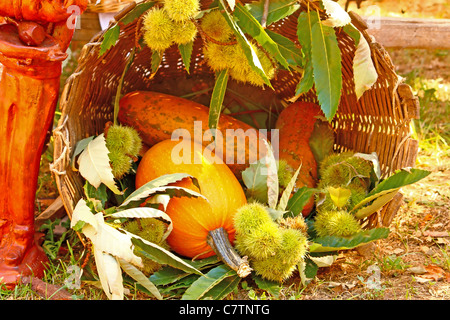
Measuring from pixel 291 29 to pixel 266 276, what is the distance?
68cm

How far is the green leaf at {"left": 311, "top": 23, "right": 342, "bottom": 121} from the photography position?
1.10 m

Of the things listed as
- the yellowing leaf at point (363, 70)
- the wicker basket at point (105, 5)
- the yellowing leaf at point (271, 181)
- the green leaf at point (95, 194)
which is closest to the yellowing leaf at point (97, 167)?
the green leaf at point (95, 194)

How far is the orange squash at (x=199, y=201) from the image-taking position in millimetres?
1170

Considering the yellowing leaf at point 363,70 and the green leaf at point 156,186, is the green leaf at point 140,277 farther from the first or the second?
the yellowing leaf at point 363,70

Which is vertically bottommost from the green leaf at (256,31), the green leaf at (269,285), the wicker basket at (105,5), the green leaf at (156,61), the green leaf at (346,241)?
the green leaf at (269,285)

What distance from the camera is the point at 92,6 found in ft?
5.32

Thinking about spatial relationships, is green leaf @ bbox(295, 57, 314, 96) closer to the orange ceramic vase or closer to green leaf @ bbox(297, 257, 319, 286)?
green leaf @ bbox(297, 257, 319, 286)

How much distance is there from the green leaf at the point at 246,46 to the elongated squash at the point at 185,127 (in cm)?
31

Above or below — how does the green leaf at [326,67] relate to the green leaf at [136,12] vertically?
below

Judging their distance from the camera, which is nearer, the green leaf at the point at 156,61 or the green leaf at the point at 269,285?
the green leaf at the point at 269,285

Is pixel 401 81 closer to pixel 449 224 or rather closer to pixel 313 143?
pixel 313 143

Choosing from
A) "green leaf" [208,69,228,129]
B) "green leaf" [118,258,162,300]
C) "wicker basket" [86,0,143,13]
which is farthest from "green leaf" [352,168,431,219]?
"wicker basket" [86,0,143,13]

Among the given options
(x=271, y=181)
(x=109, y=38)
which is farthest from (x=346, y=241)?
(x=109, y=38)

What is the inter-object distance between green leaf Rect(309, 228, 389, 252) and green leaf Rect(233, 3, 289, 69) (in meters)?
0.40
